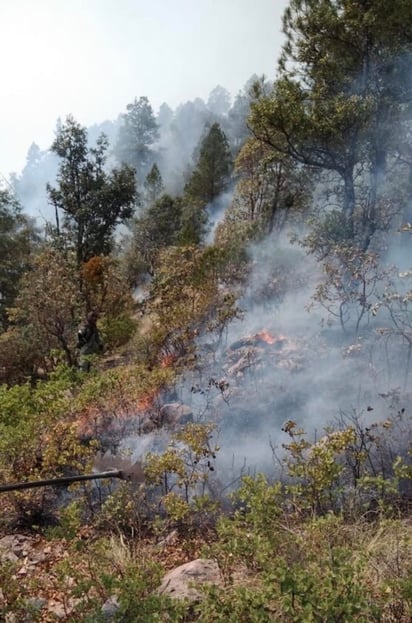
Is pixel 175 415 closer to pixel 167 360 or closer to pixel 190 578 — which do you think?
pixel 167 360

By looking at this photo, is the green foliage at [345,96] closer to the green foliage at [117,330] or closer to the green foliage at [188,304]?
the green foliage at [188,304]

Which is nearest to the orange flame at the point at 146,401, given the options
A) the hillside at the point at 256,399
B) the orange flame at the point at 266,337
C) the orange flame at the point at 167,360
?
the hillside at the point at 256,399

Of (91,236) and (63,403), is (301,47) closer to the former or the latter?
(63,403)

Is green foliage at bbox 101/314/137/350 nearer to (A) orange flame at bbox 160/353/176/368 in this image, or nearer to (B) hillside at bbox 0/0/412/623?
(B) hillside at bbox 0/0/412/623

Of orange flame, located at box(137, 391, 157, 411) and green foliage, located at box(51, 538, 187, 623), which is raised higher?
orange flame, located at box(137, 391, 157, 411)

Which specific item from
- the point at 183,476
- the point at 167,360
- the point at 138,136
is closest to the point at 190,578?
the point at 183,476

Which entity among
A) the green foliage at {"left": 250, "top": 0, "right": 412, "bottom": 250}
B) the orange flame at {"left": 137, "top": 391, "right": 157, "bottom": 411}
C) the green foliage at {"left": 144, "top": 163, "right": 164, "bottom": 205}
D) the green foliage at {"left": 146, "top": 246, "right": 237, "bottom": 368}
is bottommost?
the orange flame at {"left": 137, "top": 391, "right": 157, "bottom": 411}

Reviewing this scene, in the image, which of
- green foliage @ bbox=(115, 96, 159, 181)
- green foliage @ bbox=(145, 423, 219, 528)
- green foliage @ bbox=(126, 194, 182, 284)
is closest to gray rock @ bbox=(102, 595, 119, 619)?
green foliage @ bbox=(145, 423, 219, 528)

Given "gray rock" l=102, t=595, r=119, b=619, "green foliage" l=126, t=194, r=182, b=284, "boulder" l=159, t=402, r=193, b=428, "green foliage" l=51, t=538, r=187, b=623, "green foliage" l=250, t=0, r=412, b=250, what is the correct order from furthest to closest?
"green foliage" l=126, t=194, r=182, b=284 → "green foliage" l=250, t=0, r=412, b=250 → "boulder" l=159, t=402, r=193, b=428 → "gray rock" l=102, t=595, r=119, b=619 → "green foliage" l=51, t=538, r=187, b=623

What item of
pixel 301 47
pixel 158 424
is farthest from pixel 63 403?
pixel 301 47

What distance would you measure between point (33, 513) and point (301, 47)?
30.3 feet

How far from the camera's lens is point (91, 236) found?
18109 millimetres

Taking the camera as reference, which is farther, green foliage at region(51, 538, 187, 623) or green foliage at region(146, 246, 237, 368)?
green foliage at region(146, 246, 237, 368)

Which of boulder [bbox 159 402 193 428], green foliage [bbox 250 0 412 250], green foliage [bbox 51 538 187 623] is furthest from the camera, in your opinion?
green foliage [bbox 250 0 412 250]
